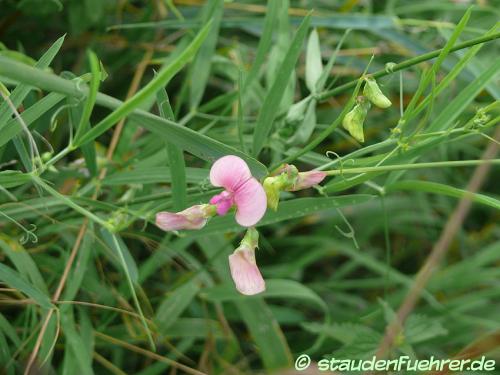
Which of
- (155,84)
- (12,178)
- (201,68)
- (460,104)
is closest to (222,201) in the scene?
(155,84)

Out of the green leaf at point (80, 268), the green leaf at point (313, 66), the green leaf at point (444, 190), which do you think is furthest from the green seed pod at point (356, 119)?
the green leaf at point (80, 268)

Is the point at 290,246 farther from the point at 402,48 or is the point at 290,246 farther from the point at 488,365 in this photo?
the point at 488,365

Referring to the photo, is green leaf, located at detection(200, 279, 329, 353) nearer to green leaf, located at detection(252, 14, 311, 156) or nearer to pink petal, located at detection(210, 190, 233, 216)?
green leaf, located at detection(252, 14, 311, 156)

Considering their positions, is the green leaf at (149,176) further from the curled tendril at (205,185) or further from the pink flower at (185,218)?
the pink flower at (185,218)

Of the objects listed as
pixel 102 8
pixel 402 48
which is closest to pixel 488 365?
pixel 402 48

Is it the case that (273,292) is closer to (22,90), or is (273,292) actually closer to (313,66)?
(313,66)
